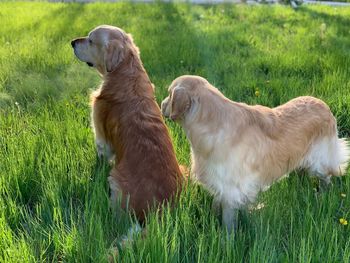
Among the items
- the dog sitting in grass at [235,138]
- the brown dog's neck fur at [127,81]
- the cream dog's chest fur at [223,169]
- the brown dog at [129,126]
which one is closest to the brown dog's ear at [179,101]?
the dog sitting in grass at [235,138]

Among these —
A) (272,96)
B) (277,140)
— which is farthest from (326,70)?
(277,140)

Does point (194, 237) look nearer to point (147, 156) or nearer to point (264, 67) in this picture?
point (147, 156)

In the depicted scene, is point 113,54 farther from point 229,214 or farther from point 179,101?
point 229,214

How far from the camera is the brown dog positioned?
2715mm

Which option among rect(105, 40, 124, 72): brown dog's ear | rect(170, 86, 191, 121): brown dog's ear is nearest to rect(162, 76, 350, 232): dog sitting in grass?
rect(170, 86, 191, 121): brown dog's ear

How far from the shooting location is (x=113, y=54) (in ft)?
11.4

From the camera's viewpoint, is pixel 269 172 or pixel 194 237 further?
pixel 269 172

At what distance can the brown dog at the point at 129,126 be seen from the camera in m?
2.71

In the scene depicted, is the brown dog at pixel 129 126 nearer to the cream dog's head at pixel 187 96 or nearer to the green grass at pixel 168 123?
the green grass at pixel 168 123

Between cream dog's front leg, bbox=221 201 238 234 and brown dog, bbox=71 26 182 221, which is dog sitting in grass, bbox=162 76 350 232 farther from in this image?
brown dog, bbox=71 26 182 221

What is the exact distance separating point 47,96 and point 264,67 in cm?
279

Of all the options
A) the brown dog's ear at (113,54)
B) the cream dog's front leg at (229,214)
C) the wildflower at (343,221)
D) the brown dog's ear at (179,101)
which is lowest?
the cream dog's front leg at (229,214)

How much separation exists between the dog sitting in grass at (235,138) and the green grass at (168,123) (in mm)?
121

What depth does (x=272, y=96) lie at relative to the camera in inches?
182
